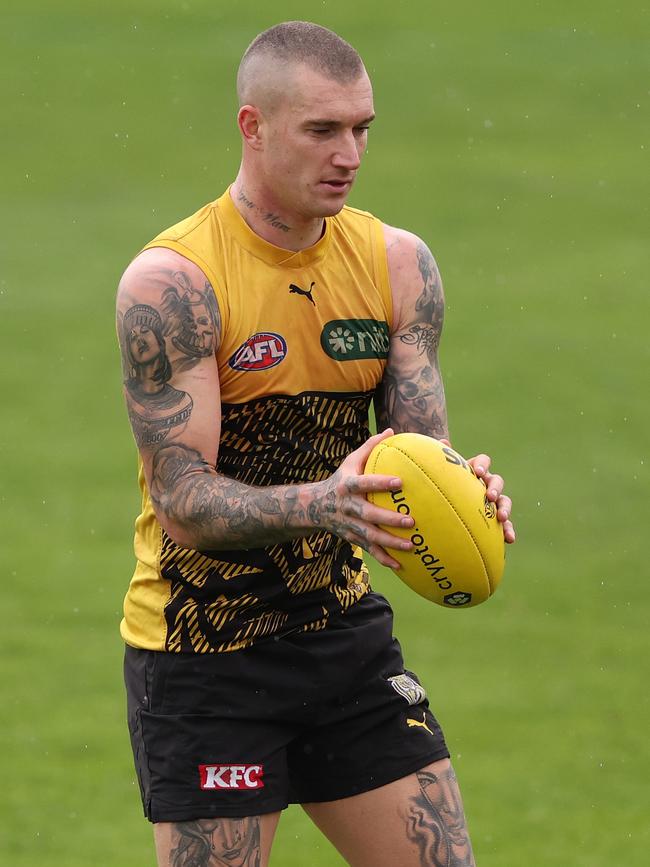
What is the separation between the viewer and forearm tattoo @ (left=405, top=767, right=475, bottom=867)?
4.98 metres

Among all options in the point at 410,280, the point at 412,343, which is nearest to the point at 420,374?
the point at 412,343

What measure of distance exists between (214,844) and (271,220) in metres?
1.91

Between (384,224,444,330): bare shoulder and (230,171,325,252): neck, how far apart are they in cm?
30

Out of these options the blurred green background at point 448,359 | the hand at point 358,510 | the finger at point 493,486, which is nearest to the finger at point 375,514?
the hand at point 358,510

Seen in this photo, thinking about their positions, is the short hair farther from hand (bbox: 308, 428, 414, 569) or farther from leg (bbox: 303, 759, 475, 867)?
leg (bbox: 303, 759, 475, 867)

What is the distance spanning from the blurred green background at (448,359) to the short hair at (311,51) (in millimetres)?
3800

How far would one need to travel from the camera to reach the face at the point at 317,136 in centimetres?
481

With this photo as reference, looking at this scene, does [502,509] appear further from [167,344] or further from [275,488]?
[167,344]

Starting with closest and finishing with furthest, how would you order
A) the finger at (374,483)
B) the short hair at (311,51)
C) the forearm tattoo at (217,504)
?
the finger at (374,483) → the forearm tattoo at (217,504) → the short hair at (311,51)

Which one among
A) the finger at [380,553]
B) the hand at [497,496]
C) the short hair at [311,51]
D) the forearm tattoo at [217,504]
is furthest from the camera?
the short hair at [311,51]

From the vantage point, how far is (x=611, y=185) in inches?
579

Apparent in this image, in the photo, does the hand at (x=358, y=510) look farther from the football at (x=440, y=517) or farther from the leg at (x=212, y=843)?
the leg at (x=212, y=843)

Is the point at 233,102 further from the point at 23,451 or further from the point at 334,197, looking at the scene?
the point at 334,197

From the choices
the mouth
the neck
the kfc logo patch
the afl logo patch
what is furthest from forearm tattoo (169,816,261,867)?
the mouth
